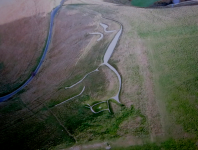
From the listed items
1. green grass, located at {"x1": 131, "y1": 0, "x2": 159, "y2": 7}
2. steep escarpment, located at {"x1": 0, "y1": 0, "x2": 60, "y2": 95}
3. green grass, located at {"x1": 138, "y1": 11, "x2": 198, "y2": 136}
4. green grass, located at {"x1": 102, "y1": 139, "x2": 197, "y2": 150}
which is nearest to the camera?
green grass, located at {"x1": 102, "y1": 139, "x2": 197, "y2": 150}

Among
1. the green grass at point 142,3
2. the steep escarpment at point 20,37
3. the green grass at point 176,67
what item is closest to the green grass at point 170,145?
the green grass at point 176,67

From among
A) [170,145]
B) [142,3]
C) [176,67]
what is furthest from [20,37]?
[170,145]

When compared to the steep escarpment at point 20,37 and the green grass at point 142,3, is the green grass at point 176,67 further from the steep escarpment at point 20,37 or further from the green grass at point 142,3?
the steep escarpment at point 20,37

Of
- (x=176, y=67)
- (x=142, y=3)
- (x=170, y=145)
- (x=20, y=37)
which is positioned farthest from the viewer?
(x=142, y=3)

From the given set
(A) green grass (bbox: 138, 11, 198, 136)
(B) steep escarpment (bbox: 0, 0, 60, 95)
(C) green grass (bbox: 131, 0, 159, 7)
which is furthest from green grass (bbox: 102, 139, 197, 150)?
(C) green grass (bbox: 131, 0, 159, 7)

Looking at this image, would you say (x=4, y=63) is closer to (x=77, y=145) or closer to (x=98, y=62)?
(x=98, y=62)

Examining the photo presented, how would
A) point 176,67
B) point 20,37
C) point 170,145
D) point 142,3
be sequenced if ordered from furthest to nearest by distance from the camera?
1. point 142,3
2. point 20,37
3. point 176,67
4. point 170,145

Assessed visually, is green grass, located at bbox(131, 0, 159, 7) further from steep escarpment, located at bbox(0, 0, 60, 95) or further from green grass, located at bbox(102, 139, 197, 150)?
green grass, located at bbox(102, 139, 197, 150)

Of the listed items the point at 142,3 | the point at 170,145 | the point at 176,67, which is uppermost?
the point at 142,3

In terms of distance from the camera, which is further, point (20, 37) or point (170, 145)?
point (20, 37)

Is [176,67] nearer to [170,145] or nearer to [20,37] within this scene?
[170,145]
